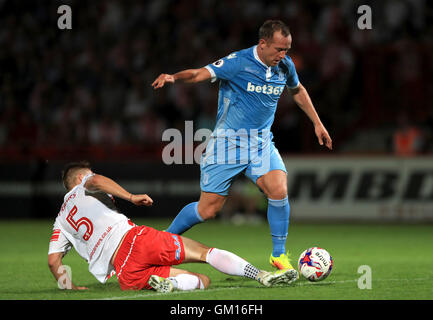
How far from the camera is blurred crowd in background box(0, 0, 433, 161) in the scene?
14.6 meters

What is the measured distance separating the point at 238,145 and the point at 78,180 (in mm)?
1497

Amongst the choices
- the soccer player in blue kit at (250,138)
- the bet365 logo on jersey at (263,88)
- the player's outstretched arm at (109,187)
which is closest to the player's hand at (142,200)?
the player's outstretched arm at (109,187)

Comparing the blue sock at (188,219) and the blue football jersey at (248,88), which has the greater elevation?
the blue football jersey at (248,88)

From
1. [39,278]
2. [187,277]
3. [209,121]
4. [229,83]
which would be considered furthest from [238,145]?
[209,121]

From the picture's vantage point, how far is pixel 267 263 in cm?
834

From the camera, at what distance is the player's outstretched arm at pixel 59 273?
20.2ft

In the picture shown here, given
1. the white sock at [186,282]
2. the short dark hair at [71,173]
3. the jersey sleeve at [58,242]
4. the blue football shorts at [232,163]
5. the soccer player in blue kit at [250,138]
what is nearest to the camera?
the white sock at [186,282]

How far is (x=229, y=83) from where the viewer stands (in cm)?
698

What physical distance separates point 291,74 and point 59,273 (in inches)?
107

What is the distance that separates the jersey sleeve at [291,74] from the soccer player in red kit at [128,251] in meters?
1.92

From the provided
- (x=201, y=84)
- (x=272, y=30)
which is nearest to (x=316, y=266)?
(x=272, y=30)

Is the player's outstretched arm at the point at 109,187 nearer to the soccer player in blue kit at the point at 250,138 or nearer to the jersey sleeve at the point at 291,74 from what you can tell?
the soccer player in blue kit at the point at 250,138

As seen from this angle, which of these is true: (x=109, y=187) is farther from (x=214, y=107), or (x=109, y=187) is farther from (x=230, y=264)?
(x=214, y=107)

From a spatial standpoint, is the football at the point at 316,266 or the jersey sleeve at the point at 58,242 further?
the football at the point at 316,266
